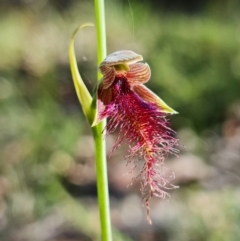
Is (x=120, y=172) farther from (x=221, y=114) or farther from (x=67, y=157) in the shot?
(x=221, y=114)

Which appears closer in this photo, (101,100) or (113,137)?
(101,100)

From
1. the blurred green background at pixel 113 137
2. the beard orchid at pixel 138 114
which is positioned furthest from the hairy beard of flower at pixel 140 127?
the blurred green background at pixel 113 137

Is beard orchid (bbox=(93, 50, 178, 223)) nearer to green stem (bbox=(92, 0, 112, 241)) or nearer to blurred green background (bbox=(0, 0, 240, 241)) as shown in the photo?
green stem (bbox=(92, 0, 112, 241))

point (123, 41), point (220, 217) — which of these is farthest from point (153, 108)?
point (123, 41)

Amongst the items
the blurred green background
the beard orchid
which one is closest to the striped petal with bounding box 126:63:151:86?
the beard orchid

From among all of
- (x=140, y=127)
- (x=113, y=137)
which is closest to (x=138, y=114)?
(x=140, y=127)

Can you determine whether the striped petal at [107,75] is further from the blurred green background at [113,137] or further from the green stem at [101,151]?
the blurred green background at [113,137]

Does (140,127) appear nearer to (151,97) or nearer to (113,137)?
(151,97)

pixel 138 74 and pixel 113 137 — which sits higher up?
pixel 138 74
